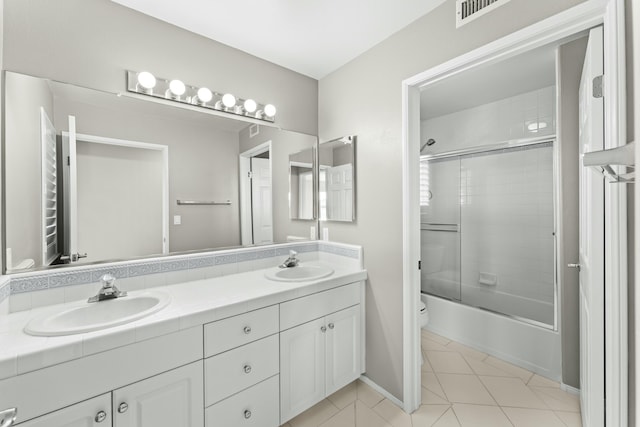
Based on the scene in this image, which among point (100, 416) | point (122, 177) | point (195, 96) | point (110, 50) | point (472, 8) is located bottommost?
point (100, 416)

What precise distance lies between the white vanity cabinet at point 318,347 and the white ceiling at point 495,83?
5.47 feet

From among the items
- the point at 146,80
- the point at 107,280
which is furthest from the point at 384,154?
the point at 107,280

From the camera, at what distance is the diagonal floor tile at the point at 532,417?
162 centimetres

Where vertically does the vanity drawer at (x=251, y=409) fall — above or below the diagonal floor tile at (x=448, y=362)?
above

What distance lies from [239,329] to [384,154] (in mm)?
1380

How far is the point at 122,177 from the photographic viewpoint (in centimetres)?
153

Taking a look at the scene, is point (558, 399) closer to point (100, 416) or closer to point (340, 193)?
point (340, 193)

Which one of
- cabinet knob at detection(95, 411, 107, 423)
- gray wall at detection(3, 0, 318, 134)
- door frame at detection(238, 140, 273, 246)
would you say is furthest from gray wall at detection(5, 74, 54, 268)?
door frame at detection(238, 140, 273, 246)

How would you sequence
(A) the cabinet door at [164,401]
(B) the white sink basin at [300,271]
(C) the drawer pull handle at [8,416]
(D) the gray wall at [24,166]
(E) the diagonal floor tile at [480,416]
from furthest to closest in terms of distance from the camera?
(B) the white sink basin at [300,271] < (E) the diagonal floor tile at [480,416] < (D) the gray wall at [24,166] < (A) the cabinet door at [164,401] < (C) the drawer pull handle at [8,416]

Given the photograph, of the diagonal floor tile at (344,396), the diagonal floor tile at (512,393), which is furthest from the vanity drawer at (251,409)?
the diagonal floor tile at (512,393)

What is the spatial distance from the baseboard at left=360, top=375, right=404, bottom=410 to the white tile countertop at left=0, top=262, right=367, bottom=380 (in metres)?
0.76

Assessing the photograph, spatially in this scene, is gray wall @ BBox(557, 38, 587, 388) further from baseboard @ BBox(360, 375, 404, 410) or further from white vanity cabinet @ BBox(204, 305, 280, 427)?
white vanity cabinet @ BBox(204, 305, 280, 427)

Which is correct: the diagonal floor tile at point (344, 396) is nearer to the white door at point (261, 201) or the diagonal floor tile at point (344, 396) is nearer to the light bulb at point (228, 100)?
the white door at point (261, 201)

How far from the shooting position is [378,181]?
1.90 metres
